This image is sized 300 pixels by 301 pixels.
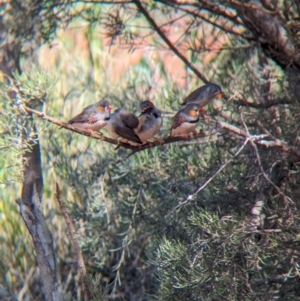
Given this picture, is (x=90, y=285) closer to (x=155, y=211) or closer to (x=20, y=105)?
(x=20, y=105)

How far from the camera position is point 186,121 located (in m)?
4.43

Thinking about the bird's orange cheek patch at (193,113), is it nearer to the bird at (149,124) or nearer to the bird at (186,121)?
the bird at (186,121)

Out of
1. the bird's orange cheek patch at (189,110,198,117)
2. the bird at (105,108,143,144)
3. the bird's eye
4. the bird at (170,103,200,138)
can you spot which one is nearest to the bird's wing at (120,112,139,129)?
the bird at (105,108,143,144)

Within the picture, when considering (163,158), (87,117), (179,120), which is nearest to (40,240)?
(87,117)

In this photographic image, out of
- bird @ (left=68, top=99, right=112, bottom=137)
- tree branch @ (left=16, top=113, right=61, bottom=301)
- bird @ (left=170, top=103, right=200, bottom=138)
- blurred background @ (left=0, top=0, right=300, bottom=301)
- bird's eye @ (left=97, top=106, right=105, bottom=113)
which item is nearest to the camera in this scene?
blurred background @ (left=0, top=0, right=300, bottom=301)

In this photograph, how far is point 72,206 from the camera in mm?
6168

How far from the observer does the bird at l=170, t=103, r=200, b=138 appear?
4.41 meters

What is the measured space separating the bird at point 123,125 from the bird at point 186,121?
0.76ft

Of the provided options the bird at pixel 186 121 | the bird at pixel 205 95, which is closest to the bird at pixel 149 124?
the bird at pixel 186 121

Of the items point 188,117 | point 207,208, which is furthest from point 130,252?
point 188,117

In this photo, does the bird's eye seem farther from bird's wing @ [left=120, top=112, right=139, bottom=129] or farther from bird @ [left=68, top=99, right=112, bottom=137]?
bird's wing @ [left=120, top=112, right=139, bottom=129]

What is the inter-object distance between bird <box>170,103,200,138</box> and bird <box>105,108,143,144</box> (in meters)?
0.23

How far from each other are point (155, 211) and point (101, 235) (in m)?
0.62

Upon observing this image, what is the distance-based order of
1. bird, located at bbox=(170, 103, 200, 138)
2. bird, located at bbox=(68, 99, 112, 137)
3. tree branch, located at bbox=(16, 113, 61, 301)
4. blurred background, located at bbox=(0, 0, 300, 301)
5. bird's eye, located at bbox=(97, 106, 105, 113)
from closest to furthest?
blurred background, located at bbox=(0, 0, 300, 301) < bird, located at bbox=(170, 103, 200, 138) < bird, located at bbox=(68, 99, 112, 137) < bird's eye, located at bbox=(97, 106, 105, 113) < tree branch, located at bbox=(16, 113, 61, 301)
